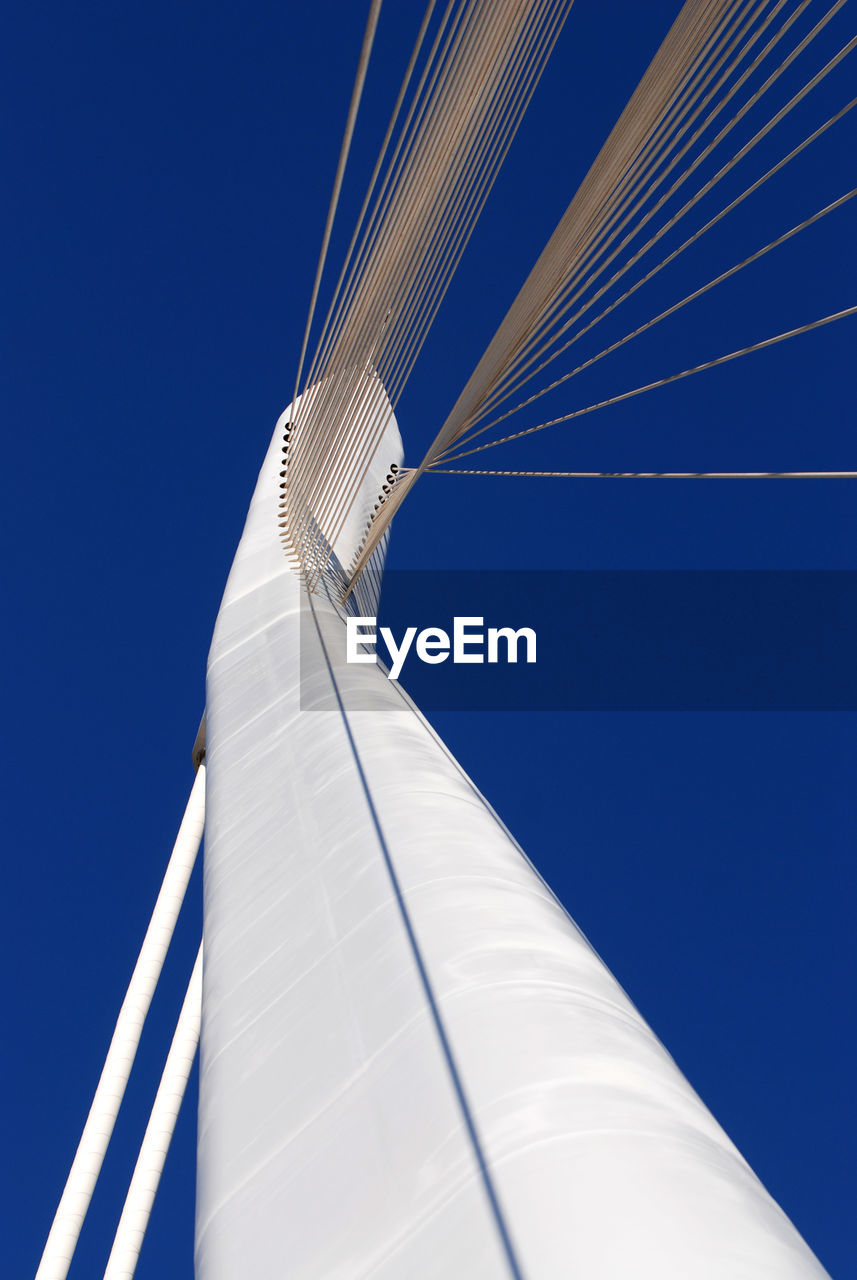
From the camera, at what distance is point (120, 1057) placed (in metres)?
5.71

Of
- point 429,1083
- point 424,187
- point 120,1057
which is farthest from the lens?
point 120,1057

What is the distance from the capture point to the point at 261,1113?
1.42 meters

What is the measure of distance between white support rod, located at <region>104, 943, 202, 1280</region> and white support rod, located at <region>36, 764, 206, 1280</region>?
29 cm

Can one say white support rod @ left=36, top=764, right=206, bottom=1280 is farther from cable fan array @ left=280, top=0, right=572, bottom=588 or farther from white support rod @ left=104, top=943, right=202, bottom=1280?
cable fan array @ left=280, top=0, right=572, bottom=588

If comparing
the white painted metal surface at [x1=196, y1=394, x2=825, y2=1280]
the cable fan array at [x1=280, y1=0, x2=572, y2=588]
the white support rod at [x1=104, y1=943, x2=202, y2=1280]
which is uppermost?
the cable fan array at [x1=280, y1=0, x2=572, y2=588]

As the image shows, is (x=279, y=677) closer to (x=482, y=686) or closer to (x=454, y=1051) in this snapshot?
(x=454, y=1051)

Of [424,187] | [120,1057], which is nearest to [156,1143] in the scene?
[120,1057]

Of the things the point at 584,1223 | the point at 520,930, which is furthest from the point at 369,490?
the point at 584,1223

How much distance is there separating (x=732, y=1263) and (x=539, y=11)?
2.98 meters

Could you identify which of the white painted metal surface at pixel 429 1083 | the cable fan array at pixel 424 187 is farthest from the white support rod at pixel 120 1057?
the white painted metal surface at pixel 429 1083

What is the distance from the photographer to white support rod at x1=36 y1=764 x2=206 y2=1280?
5188 mm

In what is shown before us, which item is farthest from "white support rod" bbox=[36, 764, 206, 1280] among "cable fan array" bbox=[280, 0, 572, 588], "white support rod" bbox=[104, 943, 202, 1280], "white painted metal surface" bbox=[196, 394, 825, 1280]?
"white painted metal surface" bbox=[196, 394, 825, 1280]

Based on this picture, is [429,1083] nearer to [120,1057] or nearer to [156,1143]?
[120,1057]

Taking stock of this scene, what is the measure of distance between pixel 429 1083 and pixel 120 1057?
16.7 ft
